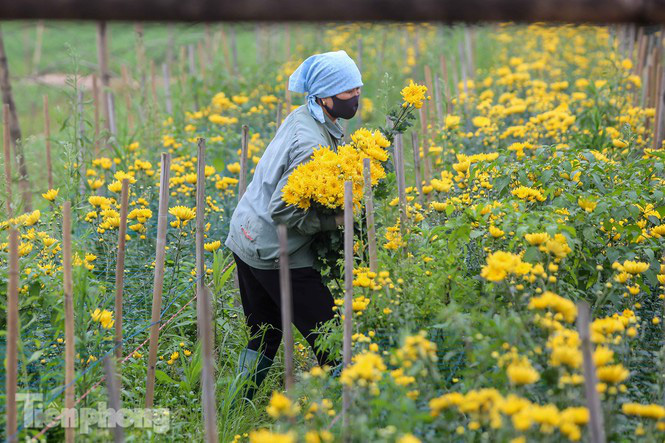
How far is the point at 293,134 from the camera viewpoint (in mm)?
3314

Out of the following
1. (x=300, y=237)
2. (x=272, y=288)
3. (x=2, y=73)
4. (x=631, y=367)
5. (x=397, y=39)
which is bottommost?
(x=631, y=367)

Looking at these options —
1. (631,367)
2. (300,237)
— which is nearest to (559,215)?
(631,367)

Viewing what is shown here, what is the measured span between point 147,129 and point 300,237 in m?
3.70

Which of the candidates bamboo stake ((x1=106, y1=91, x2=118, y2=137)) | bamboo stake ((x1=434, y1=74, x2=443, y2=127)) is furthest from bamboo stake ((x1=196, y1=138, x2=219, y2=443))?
bamboo stake ((x1=106, y1=91, x2=118, y2=137))

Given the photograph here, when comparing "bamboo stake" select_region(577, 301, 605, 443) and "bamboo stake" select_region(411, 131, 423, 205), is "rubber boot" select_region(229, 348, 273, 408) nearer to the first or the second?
"bamboo stake" select_region(411, 131, 423, 205)

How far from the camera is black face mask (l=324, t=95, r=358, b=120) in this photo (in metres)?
A: 3.40

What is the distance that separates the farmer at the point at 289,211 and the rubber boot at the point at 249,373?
3cm

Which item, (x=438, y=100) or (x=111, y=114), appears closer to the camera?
(x=438, y=100)

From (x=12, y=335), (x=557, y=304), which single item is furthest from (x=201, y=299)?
(x=557, y=304)

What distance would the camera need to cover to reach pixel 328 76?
11.0 feet

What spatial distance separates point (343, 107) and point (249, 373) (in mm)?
1411

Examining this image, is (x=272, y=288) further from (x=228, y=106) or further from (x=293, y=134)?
(x=228, y=106)

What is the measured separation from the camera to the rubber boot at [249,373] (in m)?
3.56
